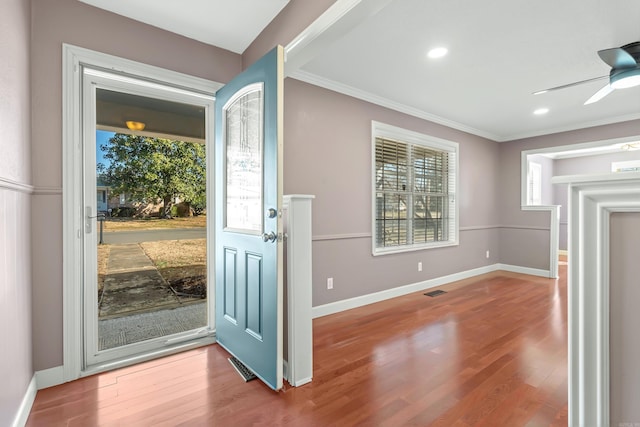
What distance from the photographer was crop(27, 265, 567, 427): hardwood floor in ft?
5.25

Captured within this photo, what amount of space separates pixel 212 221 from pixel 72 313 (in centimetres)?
110

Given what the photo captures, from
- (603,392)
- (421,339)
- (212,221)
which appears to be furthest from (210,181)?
(603,392)

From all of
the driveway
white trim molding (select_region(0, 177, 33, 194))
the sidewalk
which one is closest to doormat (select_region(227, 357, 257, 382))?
the sidewalk

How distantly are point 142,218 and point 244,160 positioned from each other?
66.9 inches

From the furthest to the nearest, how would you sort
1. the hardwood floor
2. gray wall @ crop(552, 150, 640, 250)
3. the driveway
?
gray wall @ crop(552, 150, 640, 250)
the driveway
the hardwood floor

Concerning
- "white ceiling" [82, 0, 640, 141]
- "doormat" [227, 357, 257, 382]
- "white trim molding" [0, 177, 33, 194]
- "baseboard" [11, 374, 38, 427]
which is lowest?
"doormat" [227, 357, 257, 382]

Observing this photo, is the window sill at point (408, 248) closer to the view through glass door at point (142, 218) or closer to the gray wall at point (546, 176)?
the view through glass door at point (142, 218)

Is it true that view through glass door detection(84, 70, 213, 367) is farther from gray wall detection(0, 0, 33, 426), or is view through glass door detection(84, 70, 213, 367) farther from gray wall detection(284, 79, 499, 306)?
gray wall detection(284, 79, 499, 306)

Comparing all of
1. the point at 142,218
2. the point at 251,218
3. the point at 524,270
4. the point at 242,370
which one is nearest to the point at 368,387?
the point at 242,370

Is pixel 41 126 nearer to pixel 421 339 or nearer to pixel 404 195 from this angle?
pixel 421 339

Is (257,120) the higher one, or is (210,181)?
(257,120)

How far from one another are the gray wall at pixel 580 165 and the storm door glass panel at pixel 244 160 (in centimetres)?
817

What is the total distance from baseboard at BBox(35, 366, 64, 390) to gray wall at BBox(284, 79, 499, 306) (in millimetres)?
1982

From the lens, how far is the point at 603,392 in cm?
85
